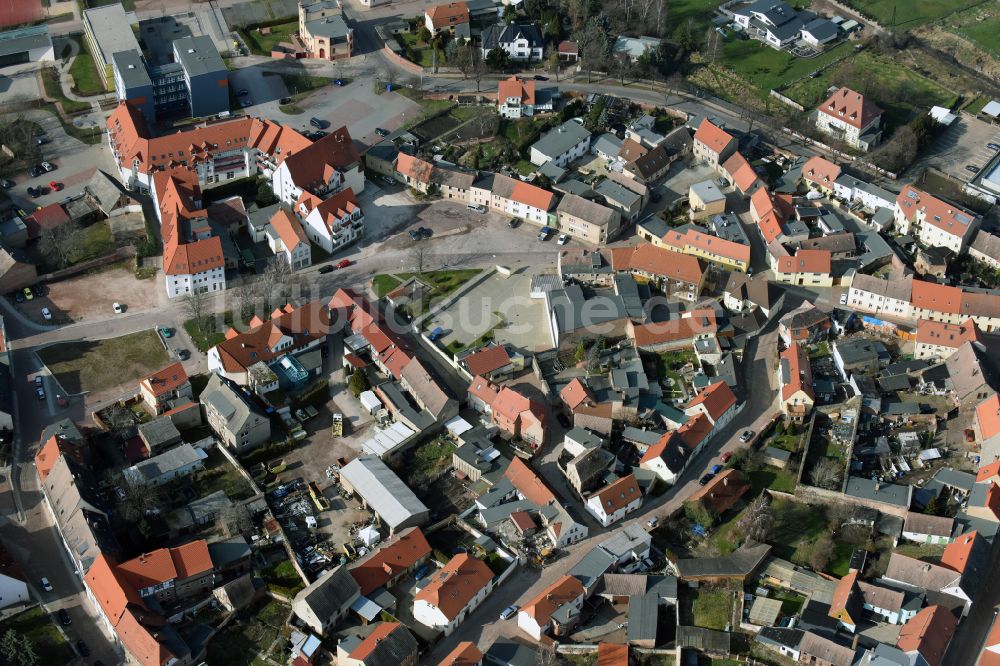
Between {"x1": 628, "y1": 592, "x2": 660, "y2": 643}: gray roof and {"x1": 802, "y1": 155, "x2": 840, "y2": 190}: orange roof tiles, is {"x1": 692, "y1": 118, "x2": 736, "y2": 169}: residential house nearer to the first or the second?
{"x1": 802, "y1": 155, "x2": 840, "y2": 190}: orange roof tiles

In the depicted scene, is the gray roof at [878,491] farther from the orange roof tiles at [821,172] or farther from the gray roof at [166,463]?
the gray roof at [166,463]

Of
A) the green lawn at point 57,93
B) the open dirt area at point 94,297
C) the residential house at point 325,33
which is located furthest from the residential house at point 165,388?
the residential house at point 325,33

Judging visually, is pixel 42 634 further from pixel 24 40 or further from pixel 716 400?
pixel 24 40

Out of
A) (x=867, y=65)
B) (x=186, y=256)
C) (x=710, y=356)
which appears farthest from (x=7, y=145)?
(x=867, y=65)

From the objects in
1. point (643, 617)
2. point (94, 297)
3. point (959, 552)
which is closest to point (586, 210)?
point (94, 297)

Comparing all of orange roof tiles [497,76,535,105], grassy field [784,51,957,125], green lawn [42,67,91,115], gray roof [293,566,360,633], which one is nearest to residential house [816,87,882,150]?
grassy field [784,51,957,125]

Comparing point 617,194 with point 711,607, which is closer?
point 711,607
